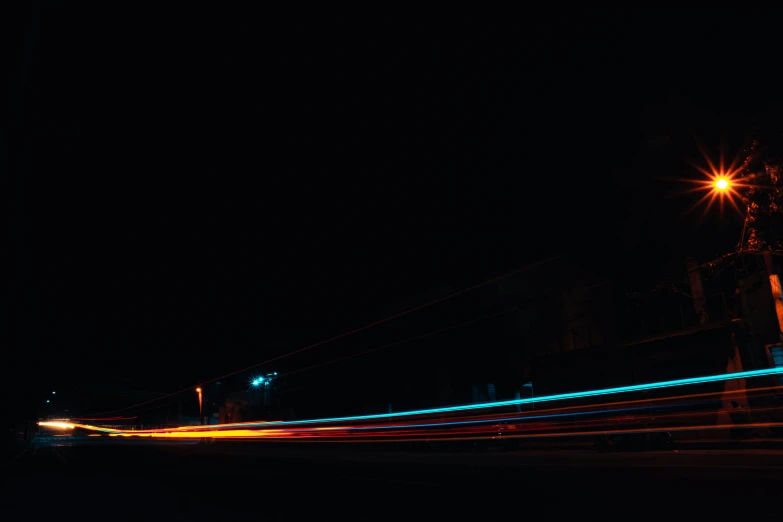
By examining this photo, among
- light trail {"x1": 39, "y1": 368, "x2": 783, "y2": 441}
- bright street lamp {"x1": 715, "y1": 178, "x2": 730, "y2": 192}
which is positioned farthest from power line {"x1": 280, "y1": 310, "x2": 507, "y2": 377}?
bright street lamp {"x1": 715, "y1": 178, "x2": 730, "y2": 192}

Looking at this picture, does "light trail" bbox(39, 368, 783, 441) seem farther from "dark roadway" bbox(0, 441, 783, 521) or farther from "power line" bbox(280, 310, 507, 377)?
"power line" bbox(280, 310, 507, 377)

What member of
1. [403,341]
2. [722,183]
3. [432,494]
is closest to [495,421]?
[403,341]

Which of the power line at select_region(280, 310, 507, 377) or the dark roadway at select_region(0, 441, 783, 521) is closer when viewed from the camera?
the dark roadway at select_region(0, 441, 783, 521)

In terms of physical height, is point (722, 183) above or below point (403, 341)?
above

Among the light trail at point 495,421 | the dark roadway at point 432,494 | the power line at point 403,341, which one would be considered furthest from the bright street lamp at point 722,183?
the power line at point 403,341

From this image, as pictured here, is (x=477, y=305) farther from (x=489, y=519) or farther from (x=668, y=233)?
(x=489, y=519)

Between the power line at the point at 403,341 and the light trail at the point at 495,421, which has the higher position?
the power line at the point at 403,341

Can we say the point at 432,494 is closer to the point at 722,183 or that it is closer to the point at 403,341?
the point at 722,183

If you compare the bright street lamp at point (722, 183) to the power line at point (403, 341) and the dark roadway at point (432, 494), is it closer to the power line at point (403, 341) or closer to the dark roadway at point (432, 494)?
the dark roadway at point (432, 494)

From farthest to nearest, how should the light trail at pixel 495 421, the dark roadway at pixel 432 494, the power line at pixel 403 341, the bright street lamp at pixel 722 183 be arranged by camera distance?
the power line at pixel 403 341 < the light trail at pixel 495 421 < the bright street lamp at pixel 722 183 < the dark roadway at pixel 432 494

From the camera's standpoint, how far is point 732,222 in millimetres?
20625

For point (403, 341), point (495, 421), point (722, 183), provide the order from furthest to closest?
point (403, 341), point (495, 421), point (722, 183)

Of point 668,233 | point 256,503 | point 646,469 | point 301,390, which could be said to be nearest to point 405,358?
point 301,390

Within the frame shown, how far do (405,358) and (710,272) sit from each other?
2166 cm
